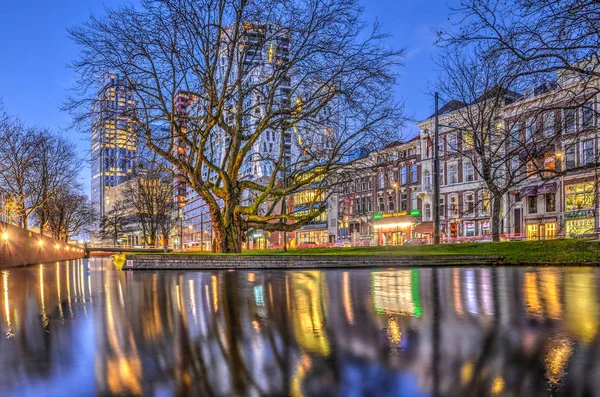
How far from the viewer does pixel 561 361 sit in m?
3.92

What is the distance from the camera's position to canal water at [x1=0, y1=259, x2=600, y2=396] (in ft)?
10.9

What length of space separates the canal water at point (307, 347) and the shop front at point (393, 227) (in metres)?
56.7

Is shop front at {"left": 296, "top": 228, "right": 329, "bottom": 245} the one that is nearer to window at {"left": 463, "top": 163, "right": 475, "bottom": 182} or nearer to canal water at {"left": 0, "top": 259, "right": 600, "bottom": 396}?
window at {"left": 463, "top": 163, "right": 475, "bottom": 182}

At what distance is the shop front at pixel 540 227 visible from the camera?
46.4 m

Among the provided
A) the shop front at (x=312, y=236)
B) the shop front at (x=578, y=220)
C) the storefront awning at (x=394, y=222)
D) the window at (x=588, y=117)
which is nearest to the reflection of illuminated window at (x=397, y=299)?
the window at (x=588, y=117)

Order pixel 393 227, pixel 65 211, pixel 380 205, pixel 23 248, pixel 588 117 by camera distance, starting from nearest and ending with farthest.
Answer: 1. pixel 588 117
2. pixel 23 248
3. pixel 393 227
4. pixel 65 211
5. pixel 380 205

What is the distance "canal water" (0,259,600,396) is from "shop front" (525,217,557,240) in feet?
141

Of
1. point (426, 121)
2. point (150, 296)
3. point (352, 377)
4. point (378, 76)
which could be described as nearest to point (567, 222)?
point (426, 121)

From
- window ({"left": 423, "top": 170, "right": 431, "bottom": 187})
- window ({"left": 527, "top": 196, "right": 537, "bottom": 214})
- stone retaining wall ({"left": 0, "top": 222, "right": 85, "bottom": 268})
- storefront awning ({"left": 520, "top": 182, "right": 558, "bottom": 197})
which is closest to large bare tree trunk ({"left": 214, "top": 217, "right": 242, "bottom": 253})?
stone retaining wall ({"left": 0, "top": 222, "right": 85, "bottom": 268})

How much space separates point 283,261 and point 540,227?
124 ft

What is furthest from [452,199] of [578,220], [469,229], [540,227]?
[578,220]

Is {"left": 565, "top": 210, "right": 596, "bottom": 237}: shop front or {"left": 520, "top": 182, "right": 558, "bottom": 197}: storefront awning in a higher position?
{"left": 520, "top": 182, "right": 558, "bottom": 197}: storefront awning

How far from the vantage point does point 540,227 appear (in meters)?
48.0

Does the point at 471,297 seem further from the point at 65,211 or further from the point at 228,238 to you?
the point at 65,211
